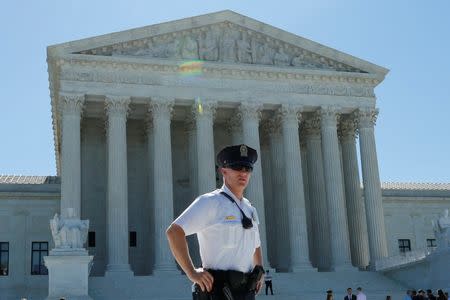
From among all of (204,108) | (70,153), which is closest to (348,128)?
(204,108)

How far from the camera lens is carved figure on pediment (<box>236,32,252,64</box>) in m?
51.2

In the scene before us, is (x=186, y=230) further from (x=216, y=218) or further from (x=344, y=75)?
(x=344, y=75)

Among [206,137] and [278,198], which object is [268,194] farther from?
[206,137]

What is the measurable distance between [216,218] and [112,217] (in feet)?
→ 133

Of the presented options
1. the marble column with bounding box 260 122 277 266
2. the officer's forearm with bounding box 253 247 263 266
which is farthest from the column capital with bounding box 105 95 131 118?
the officer's forearm with bounding box 253 247 263 266

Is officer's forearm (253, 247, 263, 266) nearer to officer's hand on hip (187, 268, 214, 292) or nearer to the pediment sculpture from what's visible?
officer's hand on hip (187, 268, 214, 292)

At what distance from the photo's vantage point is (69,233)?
3772cm

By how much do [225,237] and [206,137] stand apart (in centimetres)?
4259

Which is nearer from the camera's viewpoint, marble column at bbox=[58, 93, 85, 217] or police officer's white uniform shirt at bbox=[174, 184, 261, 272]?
police officer's white uniform shirt at bbox=[174, 184, 261, 272]

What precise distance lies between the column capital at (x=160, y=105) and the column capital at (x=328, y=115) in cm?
1167

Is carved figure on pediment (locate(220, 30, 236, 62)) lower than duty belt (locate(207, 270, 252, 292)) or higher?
higher

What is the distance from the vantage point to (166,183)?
47.2 m

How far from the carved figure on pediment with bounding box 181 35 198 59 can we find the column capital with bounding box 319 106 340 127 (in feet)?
34.5

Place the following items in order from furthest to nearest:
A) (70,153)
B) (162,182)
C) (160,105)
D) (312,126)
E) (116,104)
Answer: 1. (312,126)
2. (160,105)
3. (116,104)
4. (162,182)
5. (70,153)
